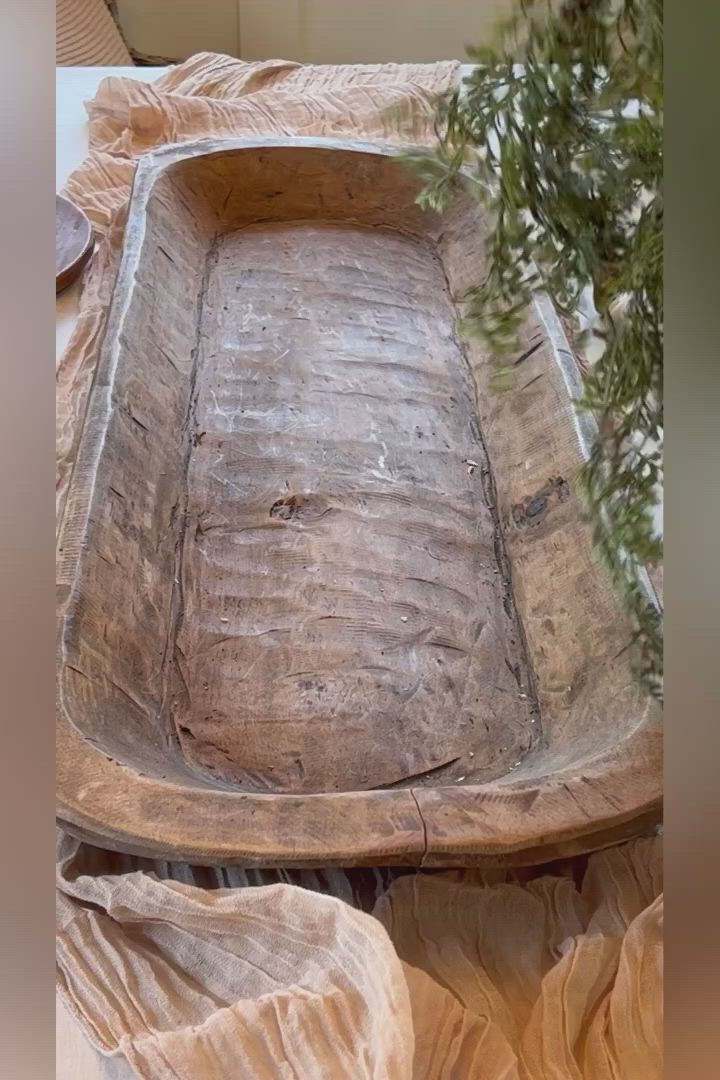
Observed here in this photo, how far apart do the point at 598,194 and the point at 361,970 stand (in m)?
0.55

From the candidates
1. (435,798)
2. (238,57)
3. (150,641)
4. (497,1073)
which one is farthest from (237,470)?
(497,1073)

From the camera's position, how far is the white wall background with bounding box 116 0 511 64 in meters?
0.66

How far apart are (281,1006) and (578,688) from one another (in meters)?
0.43

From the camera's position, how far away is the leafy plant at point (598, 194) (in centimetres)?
60

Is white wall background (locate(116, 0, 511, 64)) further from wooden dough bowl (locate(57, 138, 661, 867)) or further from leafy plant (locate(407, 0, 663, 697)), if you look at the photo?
wooden dough bowl (locate(57, 138, 661, 867))

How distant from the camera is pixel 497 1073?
1.83 feet

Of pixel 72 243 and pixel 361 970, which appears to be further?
pixel 72 243

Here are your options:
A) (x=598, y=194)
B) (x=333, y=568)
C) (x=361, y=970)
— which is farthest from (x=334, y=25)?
(x=361, y=970)

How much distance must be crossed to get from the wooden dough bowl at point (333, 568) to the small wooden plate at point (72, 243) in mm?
69

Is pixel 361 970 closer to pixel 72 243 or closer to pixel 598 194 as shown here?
pixel 598 194

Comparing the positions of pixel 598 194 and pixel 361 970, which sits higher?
pixel 598 194

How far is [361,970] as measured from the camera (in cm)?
56
